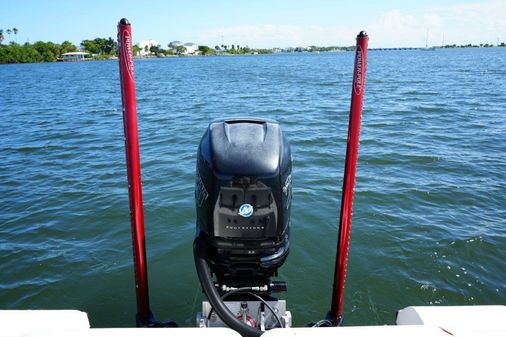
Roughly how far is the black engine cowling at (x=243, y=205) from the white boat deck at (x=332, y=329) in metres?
0.93

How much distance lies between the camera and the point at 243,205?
2771 mm

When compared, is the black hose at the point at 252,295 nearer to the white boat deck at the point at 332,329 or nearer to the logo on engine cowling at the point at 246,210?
the logo on engine cowling at the point at 246,210

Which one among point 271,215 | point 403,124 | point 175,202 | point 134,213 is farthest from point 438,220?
point 403,124

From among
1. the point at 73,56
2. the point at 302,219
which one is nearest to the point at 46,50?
the point at 73,56

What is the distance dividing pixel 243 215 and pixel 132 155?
844mm

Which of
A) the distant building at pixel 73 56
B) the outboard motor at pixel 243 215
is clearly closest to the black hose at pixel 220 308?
the outboard motor at pixel 243 215

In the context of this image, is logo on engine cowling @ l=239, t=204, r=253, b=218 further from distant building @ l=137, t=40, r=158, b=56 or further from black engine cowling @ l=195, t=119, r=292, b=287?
distant building @ l=137, t=40, r=158, b=56

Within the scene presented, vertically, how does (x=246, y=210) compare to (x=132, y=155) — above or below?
below

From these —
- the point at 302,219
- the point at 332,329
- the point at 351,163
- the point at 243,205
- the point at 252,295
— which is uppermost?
the point at 351,163

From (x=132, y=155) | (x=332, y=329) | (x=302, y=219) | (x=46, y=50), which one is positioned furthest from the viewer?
(x=46, y=50)

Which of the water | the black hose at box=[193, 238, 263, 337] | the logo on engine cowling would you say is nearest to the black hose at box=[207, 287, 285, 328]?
the black hose at box=[193, 238, 263, 337]

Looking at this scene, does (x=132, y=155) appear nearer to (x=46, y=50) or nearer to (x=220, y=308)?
(x=220, y=308)

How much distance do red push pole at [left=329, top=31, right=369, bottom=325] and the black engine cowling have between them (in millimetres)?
455

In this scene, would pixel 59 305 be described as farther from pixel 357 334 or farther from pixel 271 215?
pixel 357 334
